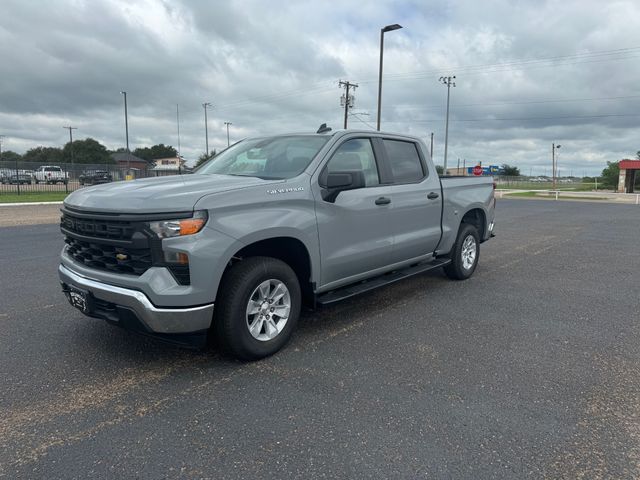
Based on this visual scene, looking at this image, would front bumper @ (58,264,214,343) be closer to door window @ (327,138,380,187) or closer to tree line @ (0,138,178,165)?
door window @ (327,138,380,187)

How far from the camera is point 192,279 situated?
3.20 meters

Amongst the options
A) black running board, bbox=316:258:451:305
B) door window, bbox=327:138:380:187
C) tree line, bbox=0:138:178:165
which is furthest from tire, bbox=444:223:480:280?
tree line, bbox=0:138:178:165

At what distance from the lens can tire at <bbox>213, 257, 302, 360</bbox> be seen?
345cm

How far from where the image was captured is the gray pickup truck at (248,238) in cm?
319

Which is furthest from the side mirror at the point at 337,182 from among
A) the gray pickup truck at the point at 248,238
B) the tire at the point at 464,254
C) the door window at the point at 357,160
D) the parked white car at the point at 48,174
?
the parked white car at the point at 48,174

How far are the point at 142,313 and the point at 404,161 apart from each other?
3433 millimetres

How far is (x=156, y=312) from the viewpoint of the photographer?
3.15 metres

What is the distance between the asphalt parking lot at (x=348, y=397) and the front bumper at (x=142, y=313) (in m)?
0.45

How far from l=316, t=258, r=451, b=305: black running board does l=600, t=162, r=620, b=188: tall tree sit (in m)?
77.8

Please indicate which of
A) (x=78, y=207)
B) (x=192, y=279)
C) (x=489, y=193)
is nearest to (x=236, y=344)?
(x=192, y=279)

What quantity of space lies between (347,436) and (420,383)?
2.89 ft

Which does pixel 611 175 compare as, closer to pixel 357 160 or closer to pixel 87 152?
pixel 357 160

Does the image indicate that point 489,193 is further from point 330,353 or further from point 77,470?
point 77,470

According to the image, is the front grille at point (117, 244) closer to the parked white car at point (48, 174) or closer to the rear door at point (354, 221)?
the rear door at point (354, 221)
